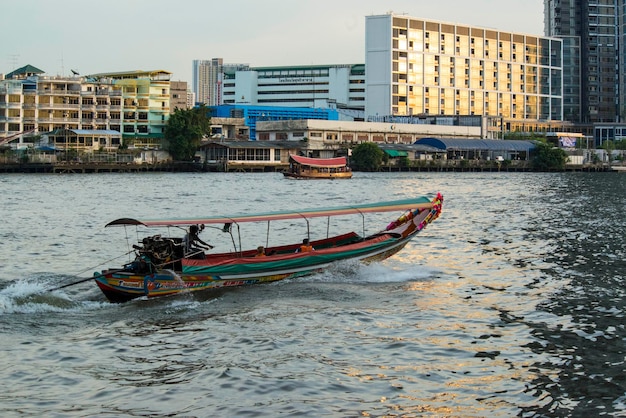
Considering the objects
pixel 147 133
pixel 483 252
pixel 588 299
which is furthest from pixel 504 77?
pixel 588 299

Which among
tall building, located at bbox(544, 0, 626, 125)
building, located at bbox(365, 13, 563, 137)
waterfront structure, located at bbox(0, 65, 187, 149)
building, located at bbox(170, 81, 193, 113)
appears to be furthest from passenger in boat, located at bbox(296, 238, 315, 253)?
tall building, located at bbox(544, 0, 626, 125)

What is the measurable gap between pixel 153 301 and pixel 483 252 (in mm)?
14333

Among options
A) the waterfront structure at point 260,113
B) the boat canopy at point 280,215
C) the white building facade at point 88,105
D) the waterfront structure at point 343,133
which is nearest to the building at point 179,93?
the waterfront structure at point 260,113

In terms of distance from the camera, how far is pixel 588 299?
2108 centimetres

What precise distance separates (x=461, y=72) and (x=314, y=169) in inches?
2600

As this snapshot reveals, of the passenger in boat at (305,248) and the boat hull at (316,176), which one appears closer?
the passenger in boat at (305,248)

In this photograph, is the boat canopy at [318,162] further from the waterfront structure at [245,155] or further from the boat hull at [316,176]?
the waterfront structure at [245,155]

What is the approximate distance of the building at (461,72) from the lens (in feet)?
466

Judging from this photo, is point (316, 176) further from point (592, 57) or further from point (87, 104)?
point (592, 57)

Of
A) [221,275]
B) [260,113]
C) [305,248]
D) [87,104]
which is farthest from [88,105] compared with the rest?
[221,275]

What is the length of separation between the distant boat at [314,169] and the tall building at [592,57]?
87.0 m

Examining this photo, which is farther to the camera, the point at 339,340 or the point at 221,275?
the point at 221,275

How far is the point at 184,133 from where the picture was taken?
10781cm

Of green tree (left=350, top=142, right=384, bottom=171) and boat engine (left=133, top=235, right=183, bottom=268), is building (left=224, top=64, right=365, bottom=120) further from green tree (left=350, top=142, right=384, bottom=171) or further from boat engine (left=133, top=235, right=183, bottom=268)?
boat engine (left=133, top=235, right=183, bottom=268)
